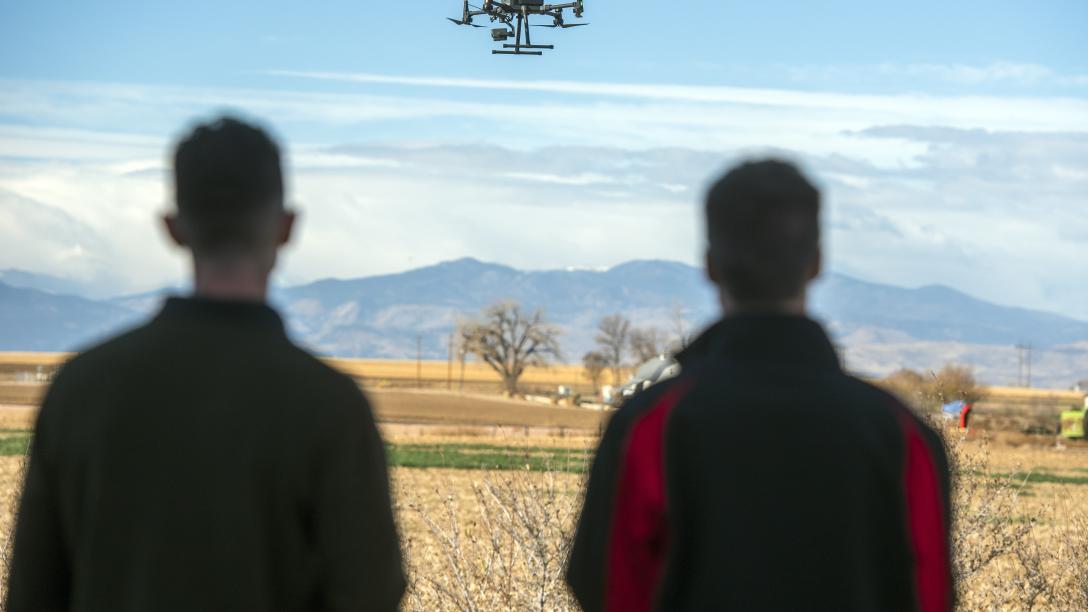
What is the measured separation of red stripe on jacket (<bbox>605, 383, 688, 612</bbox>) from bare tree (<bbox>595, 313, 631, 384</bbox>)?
442ft

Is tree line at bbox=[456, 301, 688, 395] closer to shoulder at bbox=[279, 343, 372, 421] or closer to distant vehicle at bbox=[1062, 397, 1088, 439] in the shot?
distant vehicle at bbox=[1062, 397, 1088, 439]

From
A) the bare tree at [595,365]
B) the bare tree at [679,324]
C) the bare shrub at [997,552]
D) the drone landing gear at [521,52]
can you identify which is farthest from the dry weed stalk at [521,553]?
the bare tree at [595,365]

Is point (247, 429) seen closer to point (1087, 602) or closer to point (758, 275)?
point (758, 275)

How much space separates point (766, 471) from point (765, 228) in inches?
19.5

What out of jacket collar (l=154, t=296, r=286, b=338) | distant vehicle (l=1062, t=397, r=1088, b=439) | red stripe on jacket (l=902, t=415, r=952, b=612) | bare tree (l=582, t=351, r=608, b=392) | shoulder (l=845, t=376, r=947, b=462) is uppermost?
jacket collar (l=154, t=296, r=286, b=338)

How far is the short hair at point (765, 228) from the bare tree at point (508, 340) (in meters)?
126

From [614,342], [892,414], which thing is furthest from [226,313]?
[614,342]

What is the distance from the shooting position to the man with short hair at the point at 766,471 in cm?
273

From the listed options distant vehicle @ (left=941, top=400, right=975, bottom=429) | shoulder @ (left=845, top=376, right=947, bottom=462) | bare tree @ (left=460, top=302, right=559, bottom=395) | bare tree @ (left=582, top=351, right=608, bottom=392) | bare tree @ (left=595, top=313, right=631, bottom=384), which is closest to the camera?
shoulder @ (left=845, top=376, right=947, bottom=462)

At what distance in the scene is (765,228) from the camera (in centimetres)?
283

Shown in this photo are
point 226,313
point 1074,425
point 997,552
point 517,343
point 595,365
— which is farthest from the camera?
point 595,365

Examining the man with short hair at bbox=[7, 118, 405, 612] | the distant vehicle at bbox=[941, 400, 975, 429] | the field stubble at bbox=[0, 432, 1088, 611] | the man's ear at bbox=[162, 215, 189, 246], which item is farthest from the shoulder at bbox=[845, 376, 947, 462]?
the distant vehicle at bbox=[941, 400, 975, 429]

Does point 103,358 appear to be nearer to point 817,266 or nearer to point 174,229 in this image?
point 174,229

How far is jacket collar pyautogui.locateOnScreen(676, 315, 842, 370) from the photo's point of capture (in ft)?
9.32
